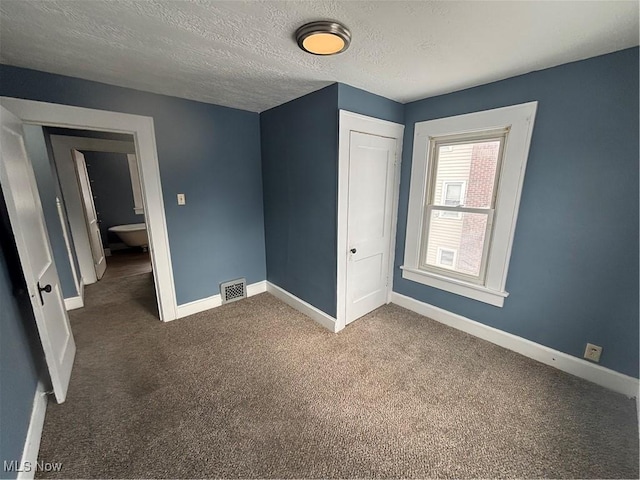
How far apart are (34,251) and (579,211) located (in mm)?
3642

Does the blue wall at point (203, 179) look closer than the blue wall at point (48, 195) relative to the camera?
Yes

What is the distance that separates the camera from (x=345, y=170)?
2242 millimetres

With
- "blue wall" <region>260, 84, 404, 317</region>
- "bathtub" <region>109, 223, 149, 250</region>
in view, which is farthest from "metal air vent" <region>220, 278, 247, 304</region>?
"bathtub" <region>109, 223, 149, 250</region>

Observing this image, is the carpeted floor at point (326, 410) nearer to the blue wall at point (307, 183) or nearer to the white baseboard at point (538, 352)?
the white baseboard at point (538, 352)

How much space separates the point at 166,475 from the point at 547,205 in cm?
292

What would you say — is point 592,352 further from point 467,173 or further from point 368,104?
point 368,104

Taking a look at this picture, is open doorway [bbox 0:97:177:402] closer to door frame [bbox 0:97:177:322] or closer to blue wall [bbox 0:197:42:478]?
door frame [bbox 0:97:177:322]

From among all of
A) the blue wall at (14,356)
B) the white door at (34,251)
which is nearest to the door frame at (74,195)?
the white door at (34,251)

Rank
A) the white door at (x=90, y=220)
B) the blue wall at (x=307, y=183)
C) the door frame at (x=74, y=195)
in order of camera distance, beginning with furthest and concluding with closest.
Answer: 1. the white door at (x=90, y=220)
2. the door frame at (x=74, y=195)
3. the blue wall at (x=307, y=183)

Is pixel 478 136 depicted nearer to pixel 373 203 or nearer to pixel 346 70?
pixel 373 203

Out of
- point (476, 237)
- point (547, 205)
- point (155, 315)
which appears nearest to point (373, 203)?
point (476, 237)

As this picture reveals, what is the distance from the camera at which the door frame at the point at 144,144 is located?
190 cm

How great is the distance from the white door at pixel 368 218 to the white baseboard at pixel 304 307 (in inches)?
7.7

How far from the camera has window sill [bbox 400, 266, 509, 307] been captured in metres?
2.26
